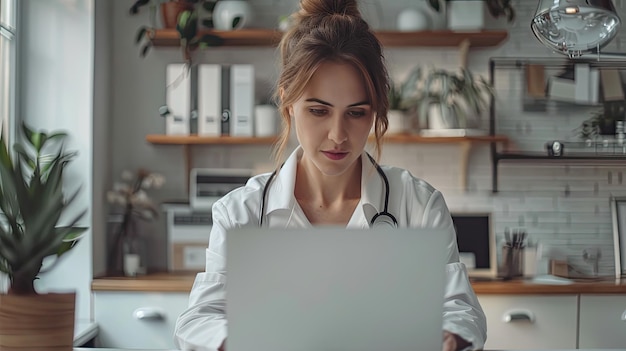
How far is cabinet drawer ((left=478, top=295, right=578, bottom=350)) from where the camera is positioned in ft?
10.2

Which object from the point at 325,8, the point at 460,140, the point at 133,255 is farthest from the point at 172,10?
the point at 325,8

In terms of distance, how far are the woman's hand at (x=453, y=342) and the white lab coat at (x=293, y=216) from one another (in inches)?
4.4

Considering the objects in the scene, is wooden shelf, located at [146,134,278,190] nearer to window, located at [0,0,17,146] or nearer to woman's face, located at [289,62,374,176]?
window, located at [0,0,17,146]

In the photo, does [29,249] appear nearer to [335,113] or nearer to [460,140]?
[335,113]

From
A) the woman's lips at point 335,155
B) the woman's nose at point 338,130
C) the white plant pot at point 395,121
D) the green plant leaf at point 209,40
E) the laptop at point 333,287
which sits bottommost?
the laptop at point 333,287

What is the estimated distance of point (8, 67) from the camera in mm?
3199

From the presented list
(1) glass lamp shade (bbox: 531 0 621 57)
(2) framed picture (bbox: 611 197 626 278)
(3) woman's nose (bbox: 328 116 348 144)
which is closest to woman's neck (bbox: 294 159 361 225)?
(3) woman's nose (bbox: 328 116 348 144)

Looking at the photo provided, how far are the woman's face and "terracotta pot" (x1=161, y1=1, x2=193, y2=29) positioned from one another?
1.80 metres

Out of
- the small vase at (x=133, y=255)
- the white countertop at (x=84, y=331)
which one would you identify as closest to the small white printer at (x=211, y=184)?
the small vase at (x=133, y=255)

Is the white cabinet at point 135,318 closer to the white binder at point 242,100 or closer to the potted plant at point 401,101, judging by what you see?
the white binder at point 242,100

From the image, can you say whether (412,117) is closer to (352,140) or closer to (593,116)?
(593,116)

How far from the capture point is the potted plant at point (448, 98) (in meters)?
3.42

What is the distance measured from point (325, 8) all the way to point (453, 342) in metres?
0.91

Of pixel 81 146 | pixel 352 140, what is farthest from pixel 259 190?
pixel 81 146
